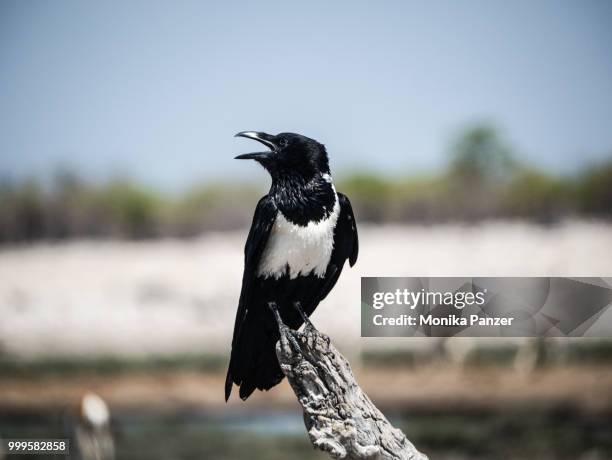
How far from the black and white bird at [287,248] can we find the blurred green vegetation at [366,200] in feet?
5.39

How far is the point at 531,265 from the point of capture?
13.1 feet

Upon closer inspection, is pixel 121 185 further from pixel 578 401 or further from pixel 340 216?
pixel 578 401

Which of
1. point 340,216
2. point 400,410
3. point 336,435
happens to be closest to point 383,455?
point 336,435

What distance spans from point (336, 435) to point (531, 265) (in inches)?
92.8

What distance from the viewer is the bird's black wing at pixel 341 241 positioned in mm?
2496

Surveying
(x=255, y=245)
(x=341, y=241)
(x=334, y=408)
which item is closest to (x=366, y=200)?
(x=341, y=241)

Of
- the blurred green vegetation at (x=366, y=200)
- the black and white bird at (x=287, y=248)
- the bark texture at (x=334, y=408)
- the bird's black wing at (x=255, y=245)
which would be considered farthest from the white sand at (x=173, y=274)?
the bark texture at (x=334, y=408)

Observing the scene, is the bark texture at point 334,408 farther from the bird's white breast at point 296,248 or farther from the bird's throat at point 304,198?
the bird's throat at point 304,198

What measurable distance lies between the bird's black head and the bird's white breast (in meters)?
0.18

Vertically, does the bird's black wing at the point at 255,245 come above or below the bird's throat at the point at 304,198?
below

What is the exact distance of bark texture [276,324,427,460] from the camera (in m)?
1.98

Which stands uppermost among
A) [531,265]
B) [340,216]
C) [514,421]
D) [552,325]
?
[340,216]

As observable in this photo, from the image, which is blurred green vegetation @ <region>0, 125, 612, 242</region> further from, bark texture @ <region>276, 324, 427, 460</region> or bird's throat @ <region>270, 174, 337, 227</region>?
bark texture @ <region>276, 324, 427, 460</region>

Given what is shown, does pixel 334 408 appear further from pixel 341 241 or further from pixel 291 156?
pixel 291 156
